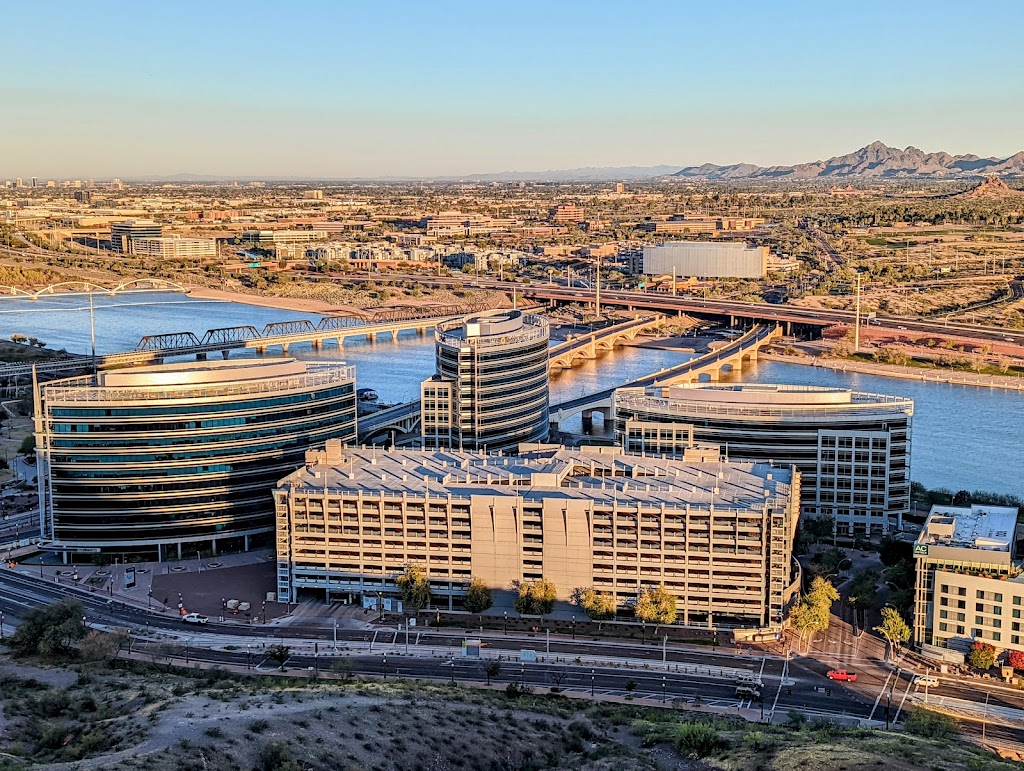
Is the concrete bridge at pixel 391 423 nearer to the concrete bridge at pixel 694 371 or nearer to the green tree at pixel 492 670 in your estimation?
the concrete bridge at pixel 694 371

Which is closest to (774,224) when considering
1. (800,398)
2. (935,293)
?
(935,293)

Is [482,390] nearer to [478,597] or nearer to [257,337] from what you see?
[478,597]

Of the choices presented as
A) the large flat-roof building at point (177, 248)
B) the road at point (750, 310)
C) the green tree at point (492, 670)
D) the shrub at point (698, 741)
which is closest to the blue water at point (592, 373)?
the road at point (750, 310)

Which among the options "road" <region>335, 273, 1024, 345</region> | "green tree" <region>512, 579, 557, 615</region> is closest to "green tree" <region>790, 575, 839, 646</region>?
Answer: "green tree" <region>512, 579, 557, 615</region>

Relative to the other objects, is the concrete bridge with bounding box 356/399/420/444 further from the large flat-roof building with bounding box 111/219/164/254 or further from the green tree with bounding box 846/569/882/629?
the large flat-roof building with bounding box 111/219/164/254

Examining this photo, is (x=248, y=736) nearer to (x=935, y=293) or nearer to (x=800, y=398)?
(x=800, y=398)

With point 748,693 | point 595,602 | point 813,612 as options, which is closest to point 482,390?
point 595,602
